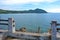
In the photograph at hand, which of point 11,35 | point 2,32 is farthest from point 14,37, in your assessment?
point 2,32

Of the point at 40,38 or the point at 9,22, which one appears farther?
the point at 9,22

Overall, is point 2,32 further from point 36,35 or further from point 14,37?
point 36,35

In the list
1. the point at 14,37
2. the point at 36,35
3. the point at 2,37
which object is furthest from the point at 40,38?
the point at 2,37

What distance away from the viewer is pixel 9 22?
8477mm

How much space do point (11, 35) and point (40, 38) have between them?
1456 millimetres

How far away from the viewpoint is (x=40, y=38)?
307 inches

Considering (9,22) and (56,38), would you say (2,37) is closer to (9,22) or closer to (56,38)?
(9,22)

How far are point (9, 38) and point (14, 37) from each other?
246mm

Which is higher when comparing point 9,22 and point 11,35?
point 9,22

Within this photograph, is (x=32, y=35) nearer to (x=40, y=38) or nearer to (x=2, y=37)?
(x=40, y=38)

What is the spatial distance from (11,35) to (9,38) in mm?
171

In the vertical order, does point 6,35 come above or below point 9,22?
below

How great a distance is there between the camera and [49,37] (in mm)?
7762

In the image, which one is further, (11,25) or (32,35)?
(11,25)
